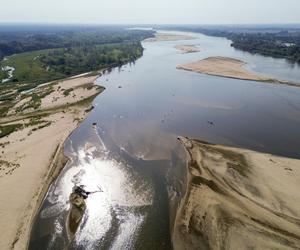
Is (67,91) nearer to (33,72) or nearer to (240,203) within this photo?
(33,72)

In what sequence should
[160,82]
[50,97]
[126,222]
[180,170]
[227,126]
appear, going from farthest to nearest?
[160,82], [50,97], [227,126], [180,170], [126,222]

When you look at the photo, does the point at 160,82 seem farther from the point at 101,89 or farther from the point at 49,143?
the point at 49,143

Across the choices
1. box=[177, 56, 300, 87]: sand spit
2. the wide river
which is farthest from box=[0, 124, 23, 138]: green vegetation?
box=[177, 56, 300, 87]: sand spit

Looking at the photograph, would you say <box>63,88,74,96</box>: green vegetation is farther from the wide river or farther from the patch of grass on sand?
the patch of grass on sand

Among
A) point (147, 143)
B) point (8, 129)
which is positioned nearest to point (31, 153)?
point (8, 129)

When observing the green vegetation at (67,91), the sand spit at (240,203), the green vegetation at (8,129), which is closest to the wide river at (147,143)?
the sand spit at (240,203)

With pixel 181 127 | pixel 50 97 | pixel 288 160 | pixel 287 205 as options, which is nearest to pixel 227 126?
pixel 181 127
